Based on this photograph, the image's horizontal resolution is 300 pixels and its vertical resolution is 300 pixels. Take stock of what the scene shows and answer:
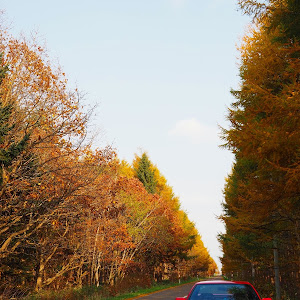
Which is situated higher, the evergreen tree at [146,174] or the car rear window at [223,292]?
the evergreen tree at [146,174]

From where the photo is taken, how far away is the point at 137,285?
37.6 meters

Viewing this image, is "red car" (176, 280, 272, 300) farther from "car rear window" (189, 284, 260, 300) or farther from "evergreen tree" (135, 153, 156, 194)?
"evergreen tree" (135, 153, 156, 194)

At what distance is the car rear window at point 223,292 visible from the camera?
6957mm

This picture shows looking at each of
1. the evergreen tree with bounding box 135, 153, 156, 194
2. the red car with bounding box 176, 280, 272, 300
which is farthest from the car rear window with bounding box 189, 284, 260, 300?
the evergreen tree with bounding box 135, 153, 156, 194

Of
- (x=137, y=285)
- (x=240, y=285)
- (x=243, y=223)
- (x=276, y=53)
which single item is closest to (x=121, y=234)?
(x=137, y=285)

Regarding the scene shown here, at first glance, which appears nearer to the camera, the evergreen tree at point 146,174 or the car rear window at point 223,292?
the car rear window at point 223,292

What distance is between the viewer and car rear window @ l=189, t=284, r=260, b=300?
6.96 meters

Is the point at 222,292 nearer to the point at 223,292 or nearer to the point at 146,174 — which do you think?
the point at 223,292

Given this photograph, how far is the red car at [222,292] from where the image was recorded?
696 cm

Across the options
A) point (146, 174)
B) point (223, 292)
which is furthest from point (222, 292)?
point (146, 174)

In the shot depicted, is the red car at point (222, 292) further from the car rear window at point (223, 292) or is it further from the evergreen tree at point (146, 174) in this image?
the evergreen tree at point (146, 174)

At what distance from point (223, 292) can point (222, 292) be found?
0.02m

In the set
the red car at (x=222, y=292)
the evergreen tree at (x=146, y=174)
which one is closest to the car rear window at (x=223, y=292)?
the red car at (x=222, y=292)

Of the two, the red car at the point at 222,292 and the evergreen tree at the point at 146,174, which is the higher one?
the evergreen tree at the point at 146,174
